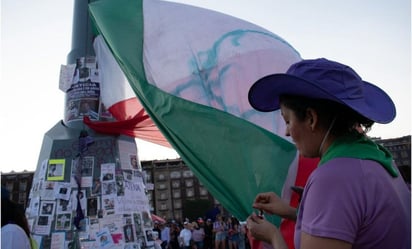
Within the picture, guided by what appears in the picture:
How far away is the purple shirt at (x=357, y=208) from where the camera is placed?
99 cm

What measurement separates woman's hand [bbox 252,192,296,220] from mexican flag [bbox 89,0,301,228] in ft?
1.67

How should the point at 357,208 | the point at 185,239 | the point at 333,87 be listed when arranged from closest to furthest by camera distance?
1. the point at 357,208
2. the point at 333,87
3. the point at 185,239

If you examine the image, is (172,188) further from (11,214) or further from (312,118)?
(312,118)

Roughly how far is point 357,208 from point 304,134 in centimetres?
34

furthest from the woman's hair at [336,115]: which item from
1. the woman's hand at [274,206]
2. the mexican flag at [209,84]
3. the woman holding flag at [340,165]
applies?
the mexican flag at [209,84]

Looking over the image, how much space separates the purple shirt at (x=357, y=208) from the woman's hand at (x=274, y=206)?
0.60 metres

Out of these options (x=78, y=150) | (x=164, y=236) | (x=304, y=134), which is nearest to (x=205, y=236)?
(x=164, y=236)

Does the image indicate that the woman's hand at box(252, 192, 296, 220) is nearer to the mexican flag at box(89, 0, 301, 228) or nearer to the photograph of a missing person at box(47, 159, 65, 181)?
the mexican flag at box(89, 0, 301, 228)

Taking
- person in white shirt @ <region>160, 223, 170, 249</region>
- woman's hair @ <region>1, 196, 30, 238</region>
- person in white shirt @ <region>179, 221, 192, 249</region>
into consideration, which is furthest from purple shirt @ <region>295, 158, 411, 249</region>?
person in white shirt @ <region>179, 221, 192, 249</region>

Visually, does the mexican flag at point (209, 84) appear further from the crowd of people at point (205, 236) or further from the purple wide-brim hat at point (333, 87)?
the crowd of people at point (205, 236)

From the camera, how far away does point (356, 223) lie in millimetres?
1000

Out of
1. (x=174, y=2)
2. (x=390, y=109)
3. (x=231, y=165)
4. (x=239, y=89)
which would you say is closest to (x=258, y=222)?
(x=390, y=109)

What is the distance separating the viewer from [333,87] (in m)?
1.24

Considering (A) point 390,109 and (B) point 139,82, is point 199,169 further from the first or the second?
(A) point 390,109
